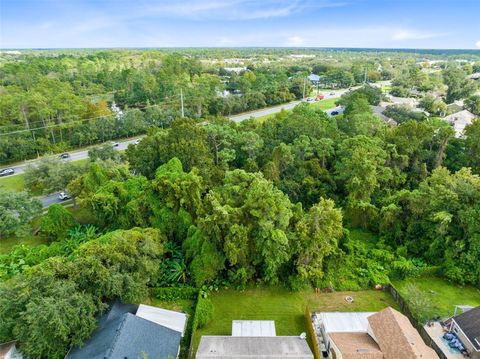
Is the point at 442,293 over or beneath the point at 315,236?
A: beneath

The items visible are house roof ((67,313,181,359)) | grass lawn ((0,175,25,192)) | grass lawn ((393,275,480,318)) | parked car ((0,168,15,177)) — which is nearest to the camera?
house roof ((67,313,181,359))

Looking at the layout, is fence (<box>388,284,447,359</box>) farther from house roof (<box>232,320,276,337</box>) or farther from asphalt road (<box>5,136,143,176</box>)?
asphalt road (<box>5,136,143,176</box>)

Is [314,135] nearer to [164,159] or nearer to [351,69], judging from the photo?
[164,159]

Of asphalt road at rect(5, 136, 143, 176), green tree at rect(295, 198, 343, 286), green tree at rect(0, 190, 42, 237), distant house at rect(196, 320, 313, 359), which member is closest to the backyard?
green tree at rect(295, 198, 343, 286)

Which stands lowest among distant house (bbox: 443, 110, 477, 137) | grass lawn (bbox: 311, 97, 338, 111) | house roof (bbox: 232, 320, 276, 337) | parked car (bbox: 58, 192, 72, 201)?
house roof (bbox: 232, 320, 276, 337)

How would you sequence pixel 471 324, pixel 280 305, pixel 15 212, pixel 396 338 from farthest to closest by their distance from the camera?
1. pixel 15 212
2. pixel 280 305
3. pixel 471 324
4. pixel 396 338

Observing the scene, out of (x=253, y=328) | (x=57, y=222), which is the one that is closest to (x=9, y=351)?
(x=57, y=222)

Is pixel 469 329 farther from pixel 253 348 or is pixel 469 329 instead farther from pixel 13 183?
pixel 13 183
